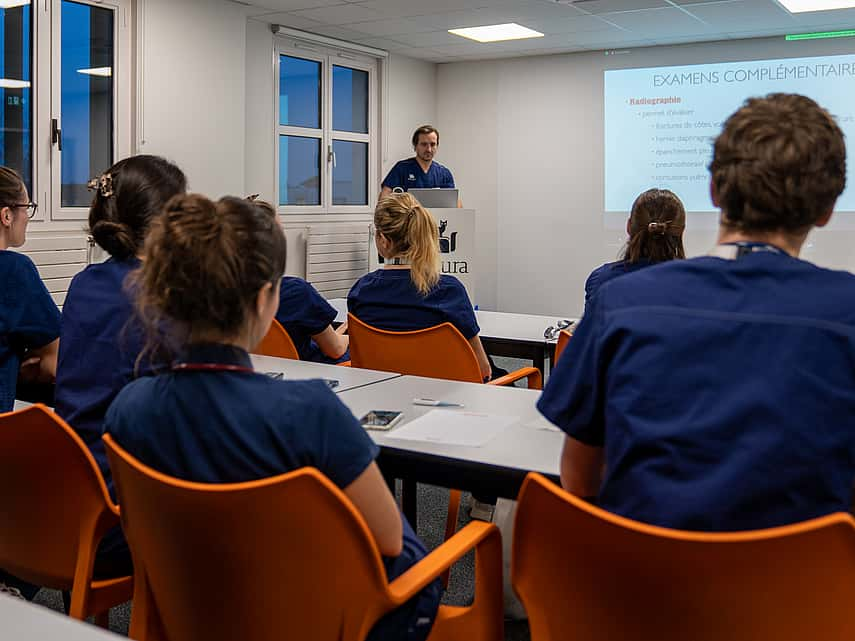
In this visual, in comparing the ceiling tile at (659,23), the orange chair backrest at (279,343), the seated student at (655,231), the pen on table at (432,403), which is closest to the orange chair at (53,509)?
the pen on table at (432,403)

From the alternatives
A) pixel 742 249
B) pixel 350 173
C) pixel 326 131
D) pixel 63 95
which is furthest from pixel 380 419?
pixel 350 173

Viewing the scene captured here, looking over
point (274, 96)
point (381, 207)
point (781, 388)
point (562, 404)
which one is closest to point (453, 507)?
point (381, 207)

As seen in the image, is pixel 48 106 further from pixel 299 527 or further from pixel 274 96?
pixel 299 527

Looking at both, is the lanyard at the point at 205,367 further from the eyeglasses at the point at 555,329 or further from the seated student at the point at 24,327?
the eyeglasses at the point at 555,329

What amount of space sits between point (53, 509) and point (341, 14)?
5.61m

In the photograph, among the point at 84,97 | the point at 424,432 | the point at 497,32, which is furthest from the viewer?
the point at 497,32

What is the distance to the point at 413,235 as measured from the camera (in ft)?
10.4

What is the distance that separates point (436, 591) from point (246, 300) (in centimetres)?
57

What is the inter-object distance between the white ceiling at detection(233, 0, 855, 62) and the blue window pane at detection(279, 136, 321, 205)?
91 cm

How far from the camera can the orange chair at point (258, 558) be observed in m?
1.18

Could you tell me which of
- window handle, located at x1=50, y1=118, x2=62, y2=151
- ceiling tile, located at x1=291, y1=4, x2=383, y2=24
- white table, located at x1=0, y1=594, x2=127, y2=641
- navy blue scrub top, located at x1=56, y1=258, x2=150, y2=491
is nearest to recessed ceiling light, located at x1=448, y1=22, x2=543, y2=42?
ceiling tile, located at x1=291, y1=4, x2=383, y2=24

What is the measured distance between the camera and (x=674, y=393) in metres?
1.20

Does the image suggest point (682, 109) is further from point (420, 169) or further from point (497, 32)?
point (420, 169)

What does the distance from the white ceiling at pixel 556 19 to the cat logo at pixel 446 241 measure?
1532mm
